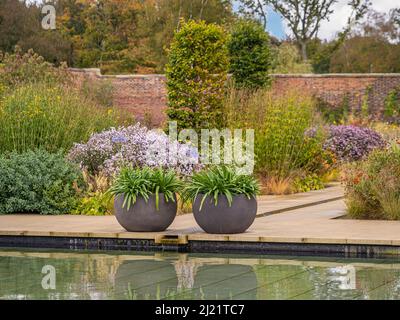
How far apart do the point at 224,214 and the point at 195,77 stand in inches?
336

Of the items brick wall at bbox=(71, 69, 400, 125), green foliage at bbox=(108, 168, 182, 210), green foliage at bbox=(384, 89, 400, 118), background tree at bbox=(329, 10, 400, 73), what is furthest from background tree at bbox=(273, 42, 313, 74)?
green foliage at bbox=(108, 168, 182, 210)

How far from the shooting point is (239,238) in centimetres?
963

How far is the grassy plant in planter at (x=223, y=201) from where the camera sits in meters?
9.90

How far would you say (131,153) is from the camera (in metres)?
13.8

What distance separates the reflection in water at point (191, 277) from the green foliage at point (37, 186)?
108 inches

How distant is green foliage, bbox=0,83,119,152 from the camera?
586 inches

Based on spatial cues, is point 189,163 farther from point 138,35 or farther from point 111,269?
point 138,35

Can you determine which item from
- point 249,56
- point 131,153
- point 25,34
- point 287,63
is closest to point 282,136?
point 131,153

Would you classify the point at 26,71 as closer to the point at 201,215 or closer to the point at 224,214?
the point at 201,215

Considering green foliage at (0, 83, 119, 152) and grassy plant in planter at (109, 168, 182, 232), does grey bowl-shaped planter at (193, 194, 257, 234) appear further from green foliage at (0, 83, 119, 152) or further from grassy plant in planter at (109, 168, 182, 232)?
green foliage at (0, 83, 119, 152)

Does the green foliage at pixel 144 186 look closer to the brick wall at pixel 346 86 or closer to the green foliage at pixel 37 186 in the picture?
the green foliage at pixel 37 186
